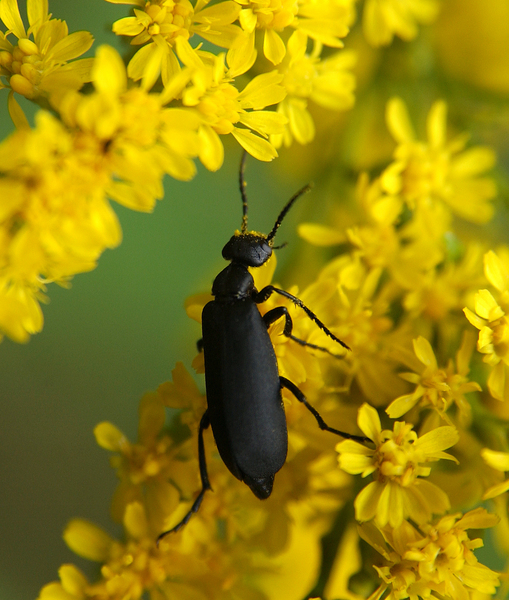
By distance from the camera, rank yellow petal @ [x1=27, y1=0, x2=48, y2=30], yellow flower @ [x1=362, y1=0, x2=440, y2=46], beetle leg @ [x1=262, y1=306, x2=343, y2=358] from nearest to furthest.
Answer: yellow petal @ [x1=27, y1=0, x2=48, y2=30] → beetle leg @ [x1=262, y1=306, x2=343, y2=358] → yellow flower @ [x1=362, y1=0, x2=440, y2=46]

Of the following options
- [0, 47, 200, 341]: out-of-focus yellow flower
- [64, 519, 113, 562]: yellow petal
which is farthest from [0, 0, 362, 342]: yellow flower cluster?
[64, 519, 113, 562]: yellow petal

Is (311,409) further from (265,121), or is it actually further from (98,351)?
(98,351)

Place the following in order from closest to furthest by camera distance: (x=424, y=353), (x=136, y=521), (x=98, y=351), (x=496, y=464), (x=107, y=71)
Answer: (x=107, y=71)
(x=496, y=464)
(x=424, y=353)
(x=136, y=521)
(x=98, y=351)

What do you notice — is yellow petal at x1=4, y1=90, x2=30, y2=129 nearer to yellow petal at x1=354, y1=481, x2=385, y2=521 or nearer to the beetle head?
the beetle head

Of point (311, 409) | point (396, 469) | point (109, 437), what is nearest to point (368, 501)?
point (396, 469)

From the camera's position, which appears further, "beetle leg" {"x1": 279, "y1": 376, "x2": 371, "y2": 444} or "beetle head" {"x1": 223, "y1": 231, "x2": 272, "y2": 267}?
"beetle head" {"x1": 223, "y1": 231, "x2": 272, "y2": 267}
